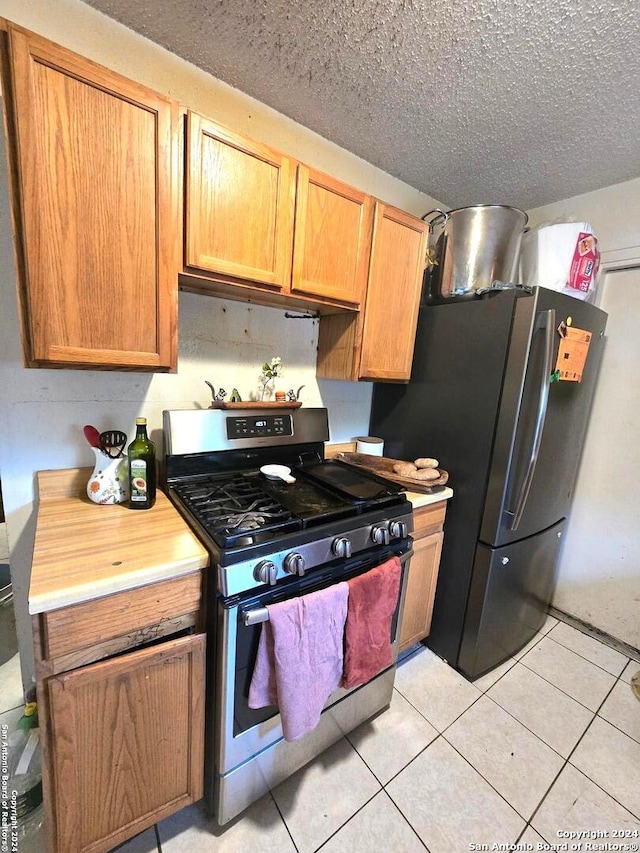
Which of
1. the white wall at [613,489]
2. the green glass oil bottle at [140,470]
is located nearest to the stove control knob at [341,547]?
the green glass oil bottle at [140,470]

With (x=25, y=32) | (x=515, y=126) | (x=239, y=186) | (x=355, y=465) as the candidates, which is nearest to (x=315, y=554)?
(x=355, y=465)

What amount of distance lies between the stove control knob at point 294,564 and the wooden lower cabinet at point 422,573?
685 mm

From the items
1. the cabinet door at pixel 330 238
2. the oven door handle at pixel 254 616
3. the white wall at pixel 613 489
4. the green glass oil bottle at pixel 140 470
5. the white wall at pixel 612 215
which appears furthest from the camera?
the white wall at pixel 613 489

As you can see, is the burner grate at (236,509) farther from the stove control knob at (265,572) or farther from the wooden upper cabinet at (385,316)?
the wooden upper cabinet at (385,316)

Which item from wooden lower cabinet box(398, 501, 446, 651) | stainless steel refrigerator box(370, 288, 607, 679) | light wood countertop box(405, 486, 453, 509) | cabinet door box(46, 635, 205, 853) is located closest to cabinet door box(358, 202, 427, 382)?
stainless steel refrigerator box(370, 288, 607, 679)

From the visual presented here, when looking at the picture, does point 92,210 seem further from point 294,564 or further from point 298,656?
point 298,656

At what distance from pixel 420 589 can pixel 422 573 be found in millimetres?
89

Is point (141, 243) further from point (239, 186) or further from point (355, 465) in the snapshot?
point (355, 465)

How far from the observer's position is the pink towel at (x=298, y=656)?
973 millimetres

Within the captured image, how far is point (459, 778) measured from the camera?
126cm

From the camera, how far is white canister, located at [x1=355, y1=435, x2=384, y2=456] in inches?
76.9

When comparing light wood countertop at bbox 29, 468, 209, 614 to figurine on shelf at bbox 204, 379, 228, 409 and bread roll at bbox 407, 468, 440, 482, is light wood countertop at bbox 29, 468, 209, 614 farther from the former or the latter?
bread roll at bbox 407, 468, 440, 482

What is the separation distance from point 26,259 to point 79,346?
239 millimetres

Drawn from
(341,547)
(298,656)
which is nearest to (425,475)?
(341,547)
